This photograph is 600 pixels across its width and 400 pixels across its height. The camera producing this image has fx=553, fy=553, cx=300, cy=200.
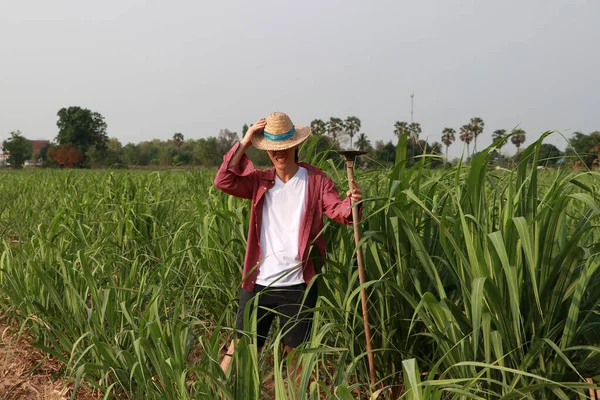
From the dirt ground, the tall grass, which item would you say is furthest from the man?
the dirt ground

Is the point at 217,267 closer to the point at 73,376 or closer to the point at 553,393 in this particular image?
the point at 73,376

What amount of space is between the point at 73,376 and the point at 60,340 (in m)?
0.26

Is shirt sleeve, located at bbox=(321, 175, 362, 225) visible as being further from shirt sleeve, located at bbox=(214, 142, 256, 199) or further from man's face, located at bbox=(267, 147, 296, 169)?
shirt sleeve, located at bbox=(214, 142, 256, 199)

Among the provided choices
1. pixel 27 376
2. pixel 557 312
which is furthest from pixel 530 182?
pixel 27 376

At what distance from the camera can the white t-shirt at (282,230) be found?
2.34 m

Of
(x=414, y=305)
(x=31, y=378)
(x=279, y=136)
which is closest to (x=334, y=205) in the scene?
(x=279, y=136)

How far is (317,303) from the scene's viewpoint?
2.26 m

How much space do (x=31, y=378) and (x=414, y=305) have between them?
1943 millimetres

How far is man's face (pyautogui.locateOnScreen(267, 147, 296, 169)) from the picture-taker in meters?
2.36

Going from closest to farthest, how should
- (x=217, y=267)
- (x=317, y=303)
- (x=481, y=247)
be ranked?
(x=481, y=247), (x=317, y=303), (x=217, y=267)

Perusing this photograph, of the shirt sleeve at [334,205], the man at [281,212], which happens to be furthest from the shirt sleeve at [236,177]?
the shirt sleeve at [334,205]

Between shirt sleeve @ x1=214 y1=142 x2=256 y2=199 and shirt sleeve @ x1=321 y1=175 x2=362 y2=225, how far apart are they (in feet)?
1.08

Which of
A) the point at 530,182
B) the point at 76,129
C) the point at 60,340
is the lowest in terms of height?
the point at 60,340

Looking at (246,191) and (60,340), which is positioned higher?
(246,191)
